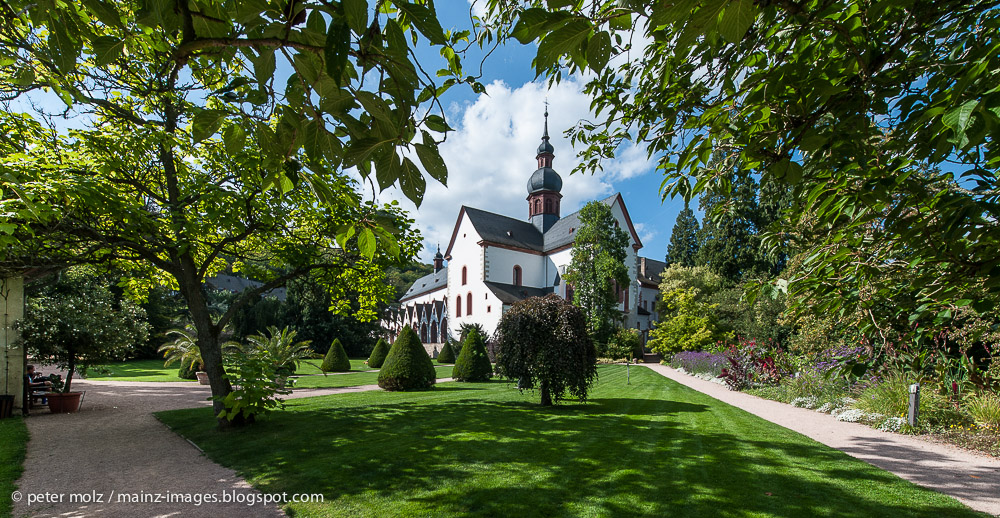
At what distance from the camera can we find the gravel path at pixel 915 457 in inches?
194

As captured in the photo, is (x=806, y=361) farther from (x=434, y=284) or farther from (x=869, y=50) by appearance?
(x=434, y=284)

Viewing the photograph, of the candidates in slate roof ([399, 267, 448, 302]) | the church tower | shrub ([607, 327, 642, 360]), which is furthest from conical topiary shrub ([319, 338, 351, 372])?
the church tower

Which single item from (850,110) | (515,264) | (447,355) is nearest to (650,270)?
(515,264)

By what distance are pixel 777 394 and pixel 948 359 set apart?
4083mm

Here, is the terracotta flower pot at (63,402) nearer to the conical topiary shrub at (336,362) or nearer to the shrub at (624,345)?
the conical topiary shrub at (336,362)

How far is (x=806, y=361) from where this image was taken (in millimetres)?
11781

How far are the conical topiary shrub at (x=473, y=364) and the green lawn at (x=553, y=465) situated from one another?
27.7 ft

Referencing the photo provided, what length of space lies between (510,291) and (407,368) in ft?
82.5

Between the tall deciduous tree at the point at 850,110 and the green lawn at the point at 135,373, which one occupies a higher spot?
the tall deciduous tree at the point at 850,110

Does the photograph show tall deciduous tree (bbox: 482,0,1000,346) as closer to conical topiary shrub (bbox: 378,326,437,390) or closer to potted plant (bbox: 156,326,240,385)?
conical topiary shrub (bbox: 378,326,437,390)

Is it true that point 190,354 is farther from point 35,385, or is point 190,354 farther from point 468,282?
point 468,282

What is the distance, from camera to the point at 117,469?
5.91 m

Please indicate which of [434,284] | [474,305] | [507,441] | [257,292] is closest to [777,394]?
[507,441]

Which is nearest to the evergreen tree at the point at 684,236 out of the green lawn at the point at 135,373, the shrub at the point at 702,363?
the shrub at the point at 702,363
